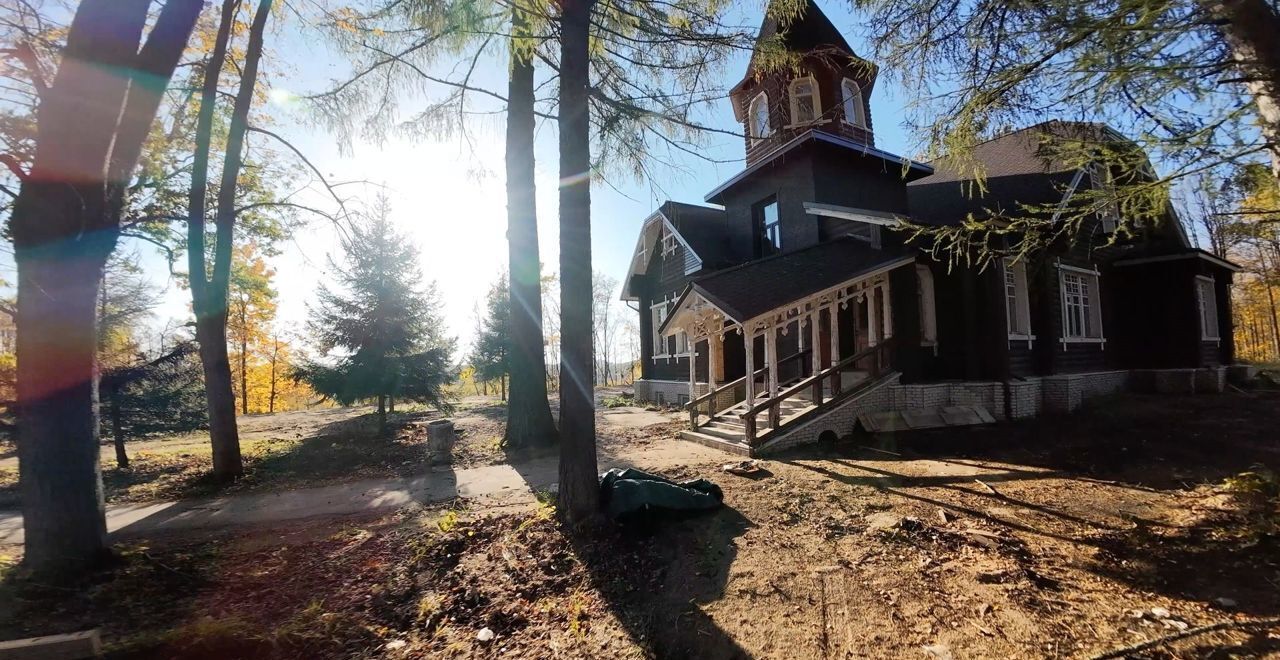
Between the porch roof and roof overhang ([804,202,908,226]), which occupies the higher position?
roof overhang ([804,202,908,226])

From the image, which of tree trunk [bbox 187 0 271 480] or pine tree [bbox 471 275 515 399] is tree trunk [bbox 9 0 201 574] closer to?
tree trunk [bbox 187 0 271 480]

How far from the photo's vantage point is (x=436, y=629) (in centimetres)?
358

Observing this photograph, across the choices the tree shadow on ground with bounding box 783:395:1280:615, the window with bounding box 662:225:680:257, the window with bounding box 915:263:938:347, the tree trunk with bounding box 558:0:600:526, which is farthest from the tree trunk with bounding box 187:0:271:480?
the window with bounding box 915:263:938:347

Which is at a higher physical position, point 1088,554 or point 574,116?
point 574,116

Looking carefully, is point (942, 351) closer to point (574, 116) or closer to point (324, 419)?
point (574, 116)

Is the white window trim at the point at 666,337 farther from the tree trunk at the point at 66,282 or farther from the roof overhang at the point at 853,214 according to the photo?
the tree trunk at the point at 66,282

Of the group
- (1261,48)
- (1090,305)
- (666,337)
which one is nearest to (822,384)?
(1261,48)

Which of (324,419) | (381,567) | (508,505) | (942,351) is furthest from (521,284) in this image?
(324,419)

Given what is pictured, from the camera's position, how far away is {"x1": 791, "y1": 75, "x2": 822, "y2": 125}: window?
49.0 ft

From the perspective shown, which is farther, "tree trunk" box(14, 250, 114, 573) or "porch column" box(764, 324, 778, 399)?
"porch column" box(764, 324, 778, 399)

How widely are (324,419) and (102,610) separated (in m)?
16.3

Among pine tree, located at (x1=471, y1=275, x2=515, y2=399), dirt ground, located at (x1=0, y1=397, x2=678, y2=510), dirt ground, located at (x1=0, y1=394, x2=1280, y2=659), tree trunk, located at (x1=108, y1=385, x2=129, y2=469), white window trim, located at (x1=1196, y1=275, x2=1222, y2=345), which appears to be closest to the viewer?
dirt ground, located at (x1=0, y1=394, x2=1280, y2=659)

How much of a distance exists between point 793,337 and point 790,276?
11.6 ft

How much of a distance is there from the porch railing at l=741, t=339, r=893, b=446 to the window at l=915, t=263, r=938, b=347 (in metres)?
1.55
